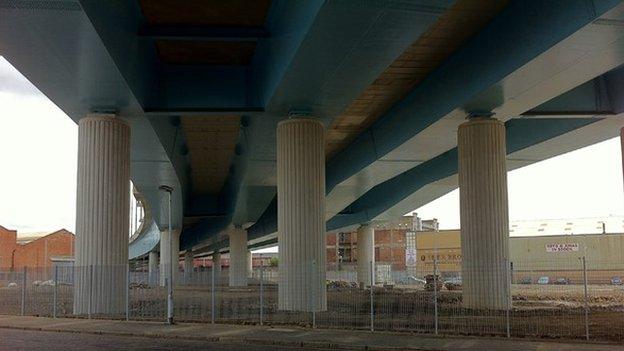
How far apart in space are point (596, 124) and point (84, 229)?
19.5 meters

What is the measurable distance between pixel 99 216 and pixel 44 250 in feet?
386

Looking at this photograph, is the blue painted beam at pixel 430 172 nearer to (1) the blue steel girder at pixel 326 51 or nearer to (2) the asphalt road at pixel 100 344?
(1) the blue steel girder at pixel 326 51

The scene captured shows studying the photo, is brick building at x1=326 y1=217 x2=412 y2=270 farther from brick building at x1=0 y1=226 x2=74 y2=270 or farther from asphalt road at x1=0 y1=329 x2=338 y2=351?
asphalt road at x1=0 y1=329 x2=338 y2=351

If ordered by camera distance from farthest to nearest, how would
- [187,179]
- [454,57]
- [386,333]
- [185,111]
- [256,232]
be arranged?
[256,232]
[187,179]
[185,111]
[454,57]
[386,333]

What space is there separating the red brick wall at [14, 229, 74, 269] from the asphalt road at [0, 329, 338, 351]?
364 feet

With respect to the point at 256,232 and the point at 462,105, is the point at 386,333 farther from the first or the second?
the point at 256,232

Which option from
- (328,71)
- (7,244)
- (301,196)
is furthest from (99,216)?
(7,244)

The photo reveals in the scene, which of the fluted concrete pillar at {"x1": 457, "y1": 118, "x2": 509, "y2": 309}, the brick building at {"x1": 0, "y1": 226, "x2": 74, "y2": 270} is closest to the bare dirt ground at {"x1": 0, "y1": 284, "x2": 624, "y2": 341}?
the fluted concrete pillar at {"x1": 457, "y1": 118, "x2": 509, "y2": 309}

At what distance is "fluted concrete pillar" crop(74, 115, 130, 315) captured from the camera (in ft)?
80.2

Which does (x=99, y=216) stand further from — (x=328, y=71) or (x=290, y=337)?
(x=328, y=71)

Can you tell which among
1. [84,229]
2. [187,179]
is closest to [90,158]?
[84,229]

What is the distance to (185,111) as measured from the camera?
79.0 ft

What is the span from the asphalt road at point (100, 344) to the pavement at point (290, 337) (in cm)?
25

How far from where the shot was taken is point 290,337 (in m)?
18.9
